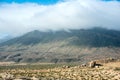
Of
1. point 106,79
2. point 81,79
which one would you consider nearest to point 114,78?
point 106,79

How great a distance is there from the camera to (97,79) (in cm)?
9162

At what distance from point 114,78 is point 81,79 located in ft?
32.9

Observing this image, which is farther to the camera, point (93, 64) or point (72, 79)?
point (93, 64)

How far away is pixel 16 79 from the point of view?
67812 mm

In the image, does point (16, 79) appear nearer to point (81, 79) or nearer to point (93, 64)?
point (81, 79)

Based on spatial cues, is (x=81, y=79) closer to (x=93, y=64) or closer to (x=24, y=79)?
(x=24, y=79)

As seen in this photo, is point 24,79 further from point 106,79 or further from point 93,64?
point 93,64

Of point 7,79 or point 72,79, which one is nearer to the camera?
point 7,79

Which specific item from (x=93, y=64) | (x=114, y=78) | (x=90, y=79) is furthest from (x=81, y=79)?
(x=93, y=64)

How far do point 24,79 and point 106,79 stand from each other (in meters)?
30.3

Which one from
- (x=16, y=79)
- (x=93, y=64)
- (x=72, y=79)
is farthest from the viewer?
(x=93, y=64)

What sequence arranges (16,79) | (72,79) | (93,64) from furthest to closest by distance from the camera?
(93,64) < (72,79) < (16,79)

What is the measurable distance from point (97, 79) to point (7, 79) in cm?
3066

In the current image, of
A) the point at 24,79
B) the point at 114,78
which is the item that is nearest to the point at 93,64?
the point at 114,78
